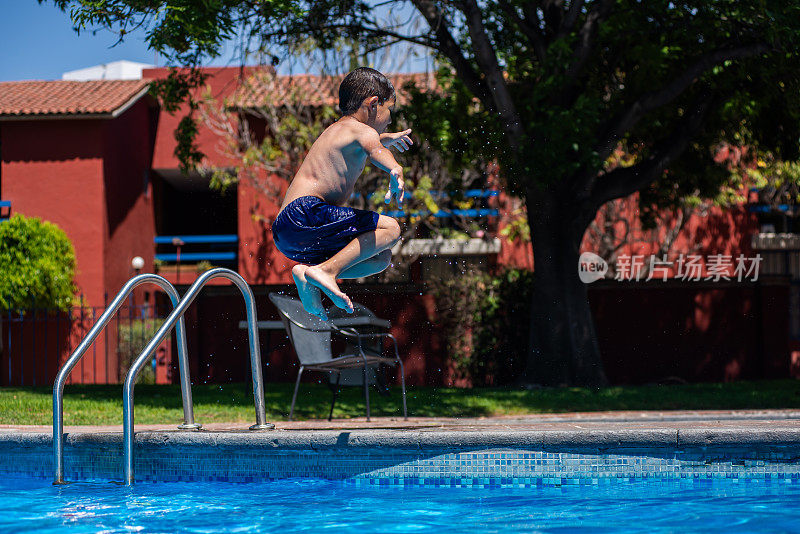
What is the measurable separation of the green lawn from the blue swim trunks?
15.2 ft

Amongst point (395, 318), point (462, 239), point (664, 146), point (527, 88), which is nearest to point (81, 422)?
point (395, 318)

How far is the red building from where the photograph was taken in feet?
46.2

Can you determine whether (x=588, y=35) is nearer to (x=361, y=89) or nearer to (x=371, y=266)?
(x=361, y=89)

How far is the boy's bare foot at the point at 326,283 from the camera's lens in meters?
4.22

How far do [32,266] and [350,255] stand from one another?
1576cm

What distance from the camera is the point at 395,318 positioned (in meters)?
14.2

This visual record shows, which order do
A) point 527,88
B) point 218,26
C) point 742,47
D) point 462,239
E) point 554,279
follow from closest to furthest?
point 218,26
point 742,47
point 554,279
point 527,88
point 462,239

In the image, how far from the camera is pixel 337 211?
4.32m

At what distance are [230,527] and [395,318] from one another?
9.82 m

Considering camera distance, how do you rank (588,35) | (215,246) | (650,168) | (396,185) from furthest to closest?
1. (215,246)
2. (650,168)
3. (588,35)
4. (396,185)

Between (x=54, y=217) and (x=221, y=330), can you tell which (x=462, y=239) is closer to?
(x=221, y=330)

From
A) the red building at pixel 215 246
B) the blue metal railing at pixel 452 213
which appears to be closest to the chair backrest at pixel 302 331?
the red building at pixel 215 246

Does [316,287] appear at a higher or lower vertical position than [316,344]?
higher

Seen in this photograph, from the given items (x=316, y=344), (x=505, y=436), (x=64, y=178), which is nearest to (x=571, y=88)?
(x=316, y=344)
